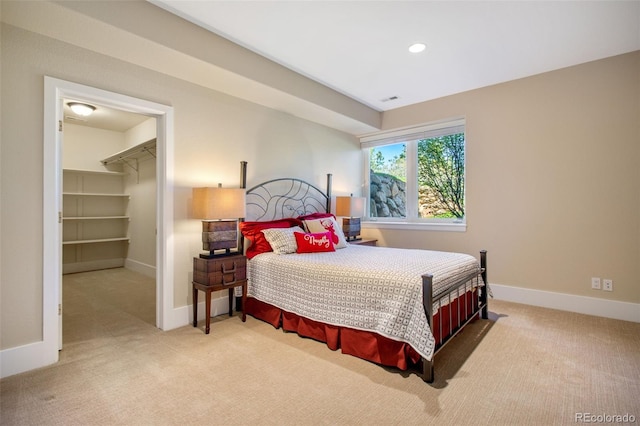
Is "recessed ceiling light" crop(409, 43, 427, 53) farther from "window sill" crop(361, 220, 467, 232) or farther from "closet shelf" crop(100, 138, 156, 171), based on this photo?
"closet shelf" crop(100, 138, 156, 171)

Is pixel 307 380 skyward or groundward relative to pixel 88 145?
groundward

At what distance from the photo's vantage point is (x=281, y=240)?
3264mm

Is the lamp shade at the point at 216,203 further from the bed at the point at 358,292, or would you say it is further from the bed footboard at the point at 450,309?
the bed footboard at the point at 450,309

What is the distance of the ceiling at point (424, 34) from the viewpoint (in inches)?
95.4

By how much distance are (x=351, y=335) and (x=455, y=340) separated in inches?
37.9

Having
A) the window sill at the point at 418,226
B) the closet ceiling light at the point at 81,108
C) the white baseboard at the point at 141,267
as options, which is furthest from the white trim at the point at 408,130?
the white baseboard at the point at 141,267

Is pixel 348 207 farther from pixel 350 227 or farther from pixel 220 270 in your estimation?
pixel 220 270

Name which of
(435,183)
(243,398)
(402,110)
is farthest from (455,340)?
(402,110)

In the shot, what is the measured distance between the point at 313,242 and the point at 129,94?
7.08 ft

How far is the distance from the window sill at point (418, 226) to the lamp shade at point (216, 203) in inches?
104

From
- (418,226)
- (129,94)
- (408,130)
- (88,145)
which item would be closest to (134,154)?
(88,145)

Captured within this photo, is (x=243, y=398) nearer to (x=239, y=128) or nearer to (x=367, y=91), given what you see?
(x=239, y=128)

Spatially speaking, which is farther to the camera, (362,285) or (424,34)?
(424,34)

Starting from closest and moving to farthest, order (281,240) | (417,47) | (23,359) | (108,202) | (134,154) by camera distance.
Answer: (23,359), (417,47), (281,240), (134,154), (108,202)
